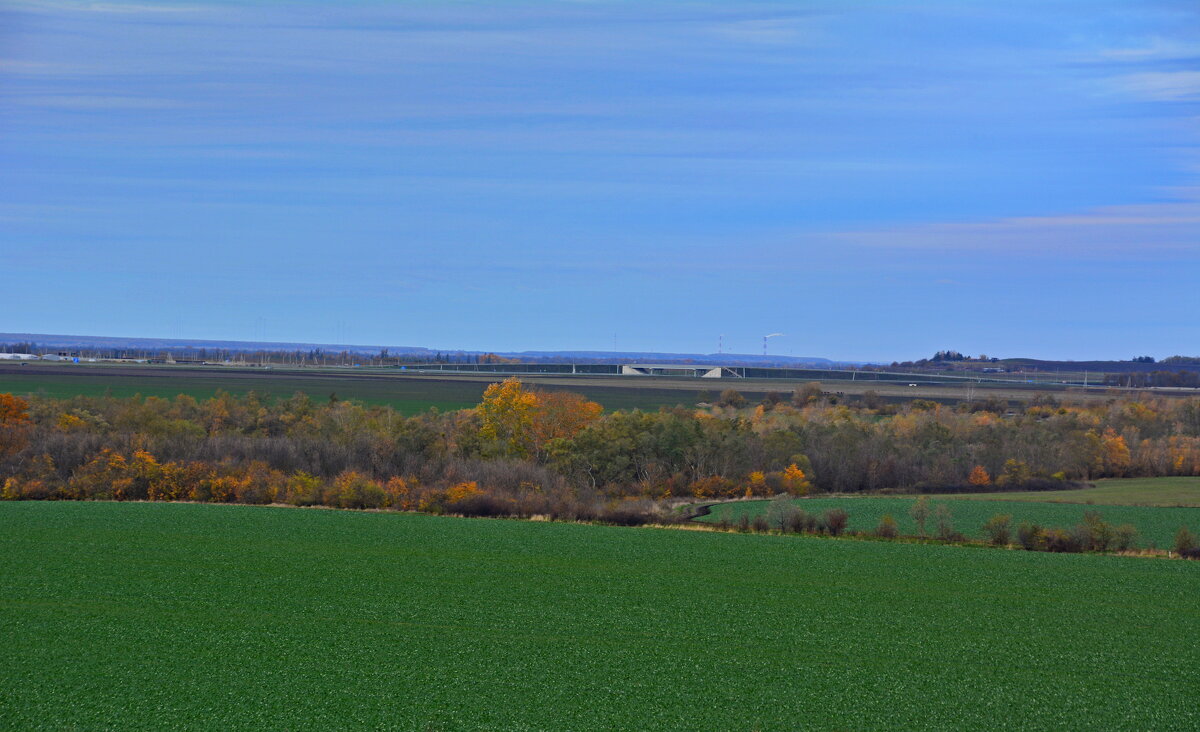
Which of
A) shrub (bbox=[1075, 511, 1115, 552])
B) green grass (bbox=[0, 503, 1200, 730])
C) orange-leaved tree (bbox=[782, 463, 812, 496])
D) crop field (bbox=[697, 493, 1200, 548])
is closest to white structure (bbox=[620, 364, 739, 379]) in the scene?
orange-leaved tree (bbox=[782, 463, 812, 496])

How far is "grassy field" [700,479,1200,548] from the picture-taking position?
37.8 metres

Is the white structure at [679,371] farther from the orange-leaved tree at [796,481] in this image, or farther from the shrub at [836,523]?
the shrub at [836,523]

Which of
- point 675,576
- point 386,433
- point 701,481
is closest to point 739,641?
point 675,576

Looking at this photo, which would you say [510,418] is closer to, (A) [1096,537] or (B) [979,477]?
(B) [979,477]

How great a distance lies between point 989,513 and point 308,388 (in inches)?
3428

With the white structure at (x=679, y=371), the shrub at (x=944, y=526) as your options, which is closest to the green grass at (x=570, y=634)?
the shrub at (x=944, y=526)

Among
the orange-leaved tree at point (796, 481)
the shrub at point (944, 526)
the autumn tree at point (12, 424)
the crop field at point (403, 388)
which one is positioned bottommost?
the orange-leaved tree at point (796, 481)

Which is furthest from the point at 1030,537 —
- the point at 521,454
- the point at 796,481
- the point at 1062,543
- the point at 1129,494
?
the point at 521,454

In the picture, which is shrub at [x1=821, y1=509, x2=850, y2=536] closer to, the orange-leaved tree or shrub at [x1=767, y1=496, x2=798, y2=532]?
shrub at [x1=767, y1=496, x2=798, y2=532]

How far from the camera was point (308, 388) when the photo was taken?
11494 centimetres

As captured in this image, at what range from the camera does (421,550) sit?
27656mm

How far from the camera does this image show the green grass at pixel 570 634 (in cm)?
1461

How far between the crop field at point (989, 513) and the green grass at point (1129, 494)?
7.59 ft

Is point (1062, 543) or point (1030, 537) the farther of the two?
point (1030, 537)
